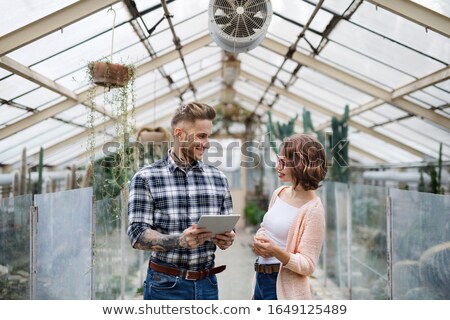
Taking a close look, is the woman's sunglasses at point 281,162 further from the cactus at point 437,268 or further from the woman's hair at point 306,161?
the cactus at point 437,268

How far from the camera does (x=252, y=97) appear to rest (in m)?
9.92

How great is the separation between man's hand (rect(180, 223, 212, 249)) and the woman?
25 centimetres

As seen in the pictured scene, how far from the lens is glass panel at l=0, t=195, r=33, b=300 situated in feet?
8.72

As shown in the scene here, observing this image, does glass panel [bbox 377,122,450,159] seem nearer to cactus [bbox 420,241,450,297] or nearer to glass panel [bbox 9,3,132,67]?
cactus [bbox 420,241,450,297]

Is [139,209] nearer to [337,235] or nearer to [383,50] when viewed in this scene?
[383,50]

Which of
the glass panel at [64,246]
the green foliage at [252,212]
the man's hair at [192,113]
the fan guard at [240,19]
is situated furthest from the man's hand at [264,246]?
the green foliage at [252,212]

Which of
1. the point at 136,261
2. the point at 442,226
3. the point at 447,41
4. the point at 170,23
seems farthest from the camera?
the point at 136,261

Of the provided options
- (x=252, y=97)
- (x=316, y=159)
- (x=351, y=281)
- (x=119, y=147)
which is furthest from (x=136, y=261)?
(x=252, y=97)

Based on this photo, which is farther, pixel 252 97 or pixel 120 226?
pixel 252 97

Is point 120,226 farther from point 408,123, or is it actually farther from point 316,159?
point 408,123

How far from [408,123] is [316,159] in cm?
477

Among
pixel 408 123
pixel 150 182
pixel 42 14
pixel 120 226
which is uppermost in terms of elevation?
pixel 42 14

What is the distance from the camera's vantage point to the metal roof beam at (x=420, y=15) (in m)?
3.59

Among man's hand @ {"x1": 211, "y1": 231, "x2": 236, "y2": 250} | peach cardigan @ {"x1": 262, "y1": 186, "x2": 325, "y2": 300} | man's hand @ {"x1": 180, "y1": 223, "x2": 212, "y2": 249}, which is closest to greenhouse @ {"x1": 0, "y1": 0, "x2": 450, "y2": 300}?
peach cardigan @ {"x1": 262, "y1": 186, "x2": 325, "y2": 300}
